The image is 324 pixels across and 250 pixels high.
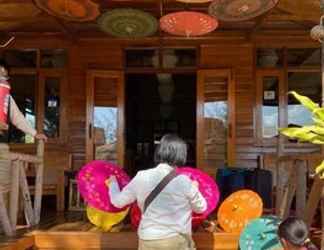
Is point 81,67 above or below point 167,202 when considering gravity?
above

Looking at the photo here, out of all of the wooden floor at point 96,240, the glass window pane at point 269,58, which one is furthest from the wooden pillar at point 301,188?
the glass window pane at point 269,58

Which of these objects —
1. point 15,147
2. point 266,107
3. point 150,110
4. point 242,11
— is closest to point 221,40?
point 266,107

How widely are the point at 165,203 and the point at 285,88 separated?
5.33 meters

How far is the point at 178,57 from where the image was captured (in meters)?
8.55

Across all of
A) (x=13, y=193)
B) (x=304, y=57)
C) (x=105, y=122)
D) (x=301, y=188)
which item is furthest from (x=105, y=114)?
(x=301, y=188)

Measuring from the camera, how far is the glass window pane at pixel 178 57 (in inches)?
334

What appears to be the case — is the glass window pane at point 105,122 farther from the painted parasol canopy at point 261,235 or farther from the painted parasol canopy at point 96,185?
the painted parasol canopy at point 261,235

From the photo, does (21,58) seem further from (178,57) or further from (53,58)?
(178,57)

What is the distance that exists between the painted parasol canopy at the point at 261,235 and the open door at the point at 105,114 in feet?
13.2

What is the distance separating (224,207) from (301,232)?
183cm

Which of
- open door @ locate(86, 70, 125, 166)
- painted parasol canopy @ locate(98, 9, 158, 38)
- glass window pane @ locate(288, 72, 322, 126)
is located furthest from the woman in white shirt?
glass window pane @ locate(288, 72, 322, 126)

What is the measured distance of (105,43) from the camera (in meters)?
8.49

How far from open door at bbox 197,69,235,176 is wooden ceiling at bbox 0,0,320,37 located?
2.51 ft

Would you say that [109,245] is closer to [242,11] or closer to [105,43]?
[242,11]
